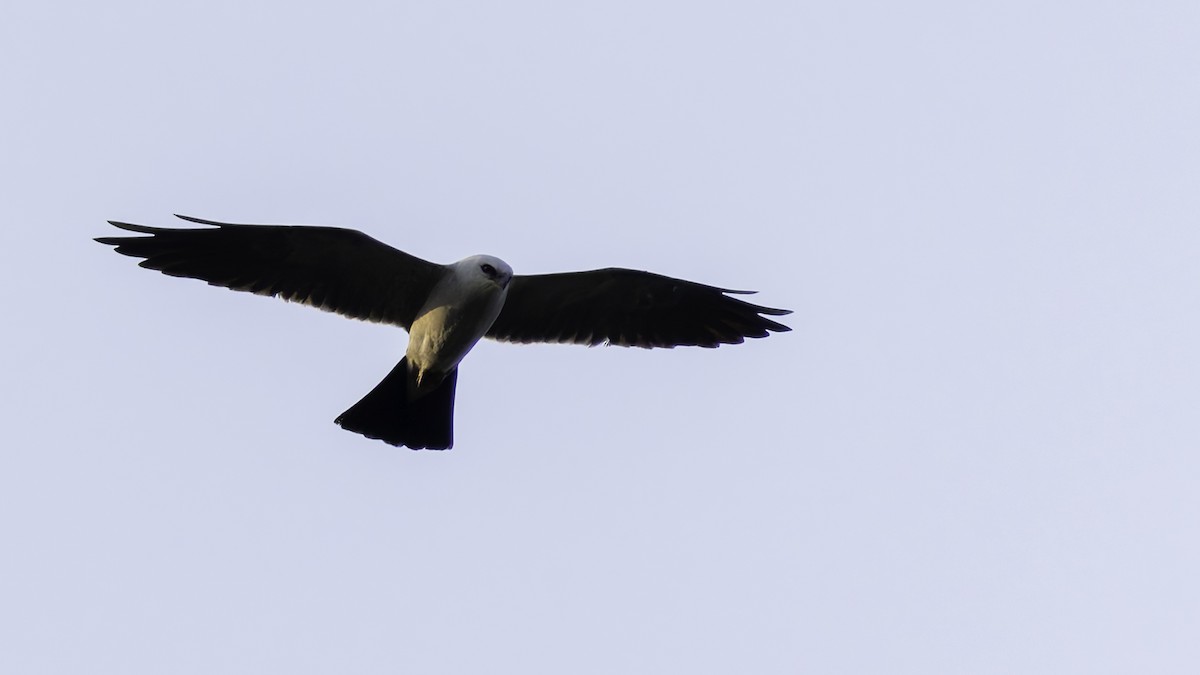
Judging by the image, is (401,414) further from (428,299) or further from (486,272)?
(486,272)

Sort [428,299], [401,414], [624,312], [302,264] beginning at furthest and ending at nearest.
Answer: [624,312] < [401,414] < [428,299] < [302,264]

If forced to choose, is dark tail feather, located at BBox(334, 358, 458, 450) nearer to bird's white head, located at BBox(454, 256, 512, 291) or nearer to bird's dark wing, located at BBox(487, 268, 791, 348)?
bird's dark wing, located at BBox(487, 268, 791, 348)

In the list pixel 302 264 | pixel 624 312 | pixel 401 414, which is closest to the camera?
pixel 302 264

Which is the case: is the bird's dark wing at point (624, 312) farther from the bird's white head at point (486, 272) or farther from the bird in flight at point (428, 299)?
the bird's white head at point (486, 272)

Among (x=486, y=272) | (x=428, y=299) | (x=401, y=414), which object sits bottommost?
(x=401, y=414)

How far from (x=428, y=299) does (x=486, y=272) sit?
78cm

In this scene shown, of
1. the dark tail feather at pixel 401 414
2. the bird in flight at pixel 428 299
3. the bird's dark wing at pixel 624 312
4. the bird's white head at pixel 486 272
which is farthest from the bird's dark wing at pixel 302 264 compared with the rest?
the bird's dark wing at pixel 624 312

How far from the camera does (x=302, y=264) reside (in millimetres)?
13375

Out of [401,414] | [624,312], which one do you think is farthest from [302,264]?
[624,312]

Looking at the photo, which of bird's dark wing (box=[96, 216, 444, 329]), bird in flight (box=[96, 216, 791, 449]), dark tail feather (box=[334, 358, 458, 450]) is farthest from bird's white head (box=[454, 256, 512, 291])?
dark tail feather (box=[334, 358, 458, 450])

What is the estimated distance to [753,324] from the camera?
14.5 metres

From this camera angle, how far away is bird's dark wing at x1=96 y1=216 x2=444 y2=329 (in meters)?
13.1

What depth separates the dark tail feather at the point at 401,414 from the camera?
13704 mm

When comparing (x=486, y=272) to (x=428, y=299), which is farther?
(x=428, y=299)
